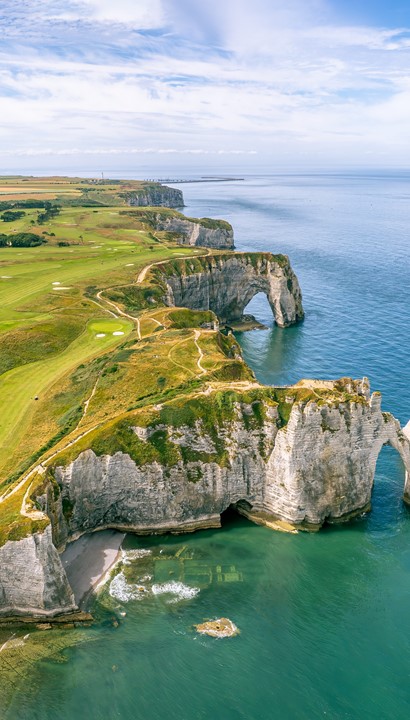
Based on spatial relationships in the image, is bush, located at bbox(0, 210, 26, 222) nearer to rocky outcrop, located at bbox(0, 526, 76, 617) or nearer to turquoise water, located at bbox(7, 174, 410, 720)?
turquoise water, located at bbox(7, 174, 410, 720)

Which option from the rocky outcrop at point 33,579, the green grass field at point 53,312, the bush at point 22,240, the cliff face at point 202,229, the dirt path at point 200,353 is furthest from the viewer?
the cliff face at point 202,229

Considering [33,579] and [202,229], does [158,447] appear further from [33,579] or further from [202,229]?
[202,229]

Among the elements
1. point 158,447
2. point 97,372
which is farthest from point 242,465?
point 97,372

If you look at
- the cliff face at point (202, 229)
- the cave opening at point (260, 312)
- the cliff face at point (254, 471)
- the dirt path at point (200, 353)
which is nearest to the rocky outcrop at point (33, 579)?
the cliff face at point (254, 471)

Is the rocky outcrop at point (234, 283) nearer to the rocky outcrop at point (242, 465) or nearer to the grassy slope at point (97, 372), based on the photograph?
the grassy slope at point (97, 372)

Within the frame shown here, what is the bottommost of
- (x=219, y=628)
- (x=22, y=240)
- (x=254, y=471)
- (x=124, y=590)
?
(x=219, y=628)

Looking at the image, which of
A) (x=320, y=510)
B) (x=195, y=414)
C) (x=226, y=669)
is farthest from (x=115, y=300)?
(x=226, y=669)
